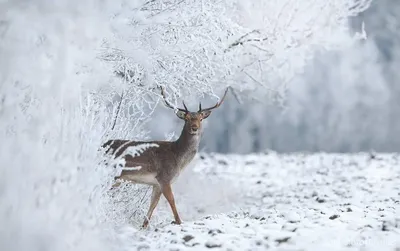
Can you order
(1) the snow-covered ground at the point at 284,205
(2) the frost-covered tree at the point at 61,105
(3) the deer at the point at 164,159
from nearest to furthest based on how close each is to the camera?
(2) the frost-covered tree at the point at 61,105
(1) the snow-covered ground at the point at 284,205
(3) the deer at the point at 164,159

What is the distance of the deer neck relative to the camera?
8.33 m

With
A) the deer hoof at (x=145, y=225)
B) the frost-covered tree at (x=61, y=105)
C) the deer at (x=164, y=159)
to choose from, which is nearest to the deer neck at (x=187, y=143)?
the deer at (x=164, y=159)

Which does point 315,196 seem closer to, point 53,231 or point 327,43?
point 327,43

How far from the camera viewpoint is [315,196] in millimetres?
11719

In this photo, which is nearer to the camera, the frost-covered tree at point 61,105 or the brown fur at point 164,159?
the frost-covered tree at point 61,105

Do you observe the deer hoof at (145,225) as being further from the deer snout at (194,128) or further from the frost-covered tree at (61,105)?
the deer snout at (194,128)

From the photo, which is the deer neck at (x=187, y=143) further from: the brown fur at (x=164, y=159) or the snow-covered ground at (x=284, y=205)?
the snow-covered ground at (x=284, y=205)

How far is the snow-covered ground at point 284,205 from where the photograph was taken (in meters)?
6.94

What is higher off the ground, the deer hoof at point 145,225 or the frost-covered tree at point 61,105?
the frost-covered tree at point 61,105

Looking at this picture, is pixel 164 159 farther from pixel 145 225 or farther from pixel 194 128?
pixel 145 225

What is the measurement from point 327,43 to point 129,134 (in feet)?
22.3

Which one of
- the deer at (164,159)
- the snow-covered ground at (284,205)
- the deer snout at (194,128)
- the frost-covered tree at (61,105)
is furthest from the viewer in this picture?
the deer snout at (194,128)

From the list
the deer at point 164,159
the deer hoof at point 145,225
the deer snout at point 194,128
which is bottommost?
the deer hoof at point 145,225

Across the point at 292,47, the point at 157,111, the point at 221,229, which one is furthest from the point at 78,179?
A: the point at 157,111
